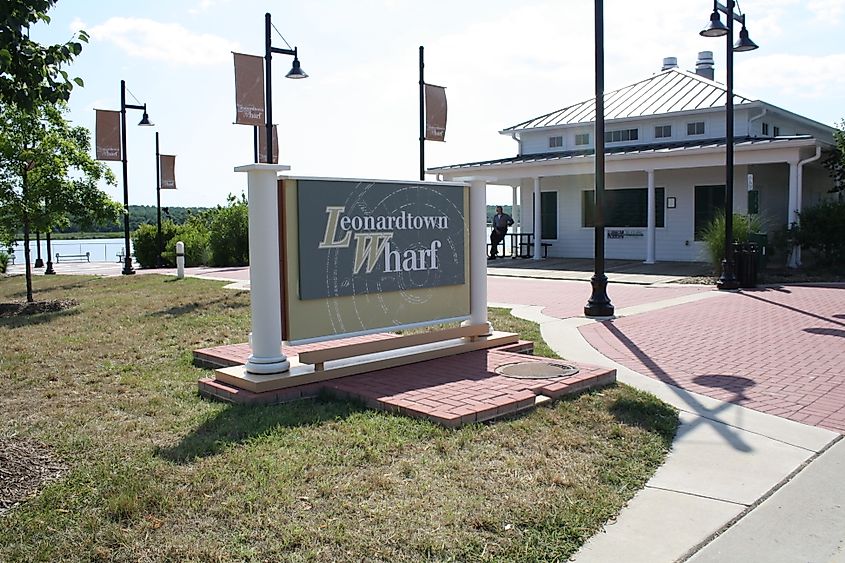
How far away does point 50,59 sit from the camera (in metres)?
4.70

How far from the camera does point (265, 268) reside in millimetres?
6609

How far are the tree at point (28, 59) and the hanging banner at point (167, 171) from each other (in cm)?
2818

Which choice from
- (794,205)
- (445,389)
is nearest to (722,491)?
(445,389)

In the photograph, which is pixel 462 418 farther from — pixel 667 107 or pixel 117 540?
pixel 667 107

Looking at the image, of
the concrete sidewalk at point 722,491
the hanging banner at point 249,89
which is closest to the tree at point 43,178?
the hanging banner at point 249,89

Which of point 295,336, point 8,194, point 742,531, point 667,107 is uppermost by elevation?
point 667,107

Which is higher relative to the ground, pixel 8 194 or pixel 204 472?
pixel 8 194

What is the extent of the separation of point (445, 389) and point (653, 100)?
843 inches

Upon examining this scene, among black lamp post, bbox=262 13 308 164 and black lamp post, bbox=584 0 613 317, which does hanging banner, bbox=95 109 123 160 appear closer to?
black lamp post, bbox=262 13 308 164

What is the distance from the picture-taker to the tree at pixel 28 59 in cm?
432

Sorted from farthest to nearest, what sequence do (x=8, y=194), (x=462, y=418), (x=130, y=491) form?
1. (x=8, y=194)
2. (x=462, y=418)
3. (x=130, y=491)

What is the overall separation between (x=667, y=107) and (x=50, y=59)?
73.7 ft

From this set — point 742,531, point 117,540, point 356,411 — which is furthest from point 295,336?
point 742,531

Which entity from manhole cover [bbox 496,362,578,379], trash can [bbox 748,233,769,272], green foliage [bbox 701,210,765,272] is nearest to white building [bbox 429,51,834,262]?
green foliage [bbox 701,210,765,272]
